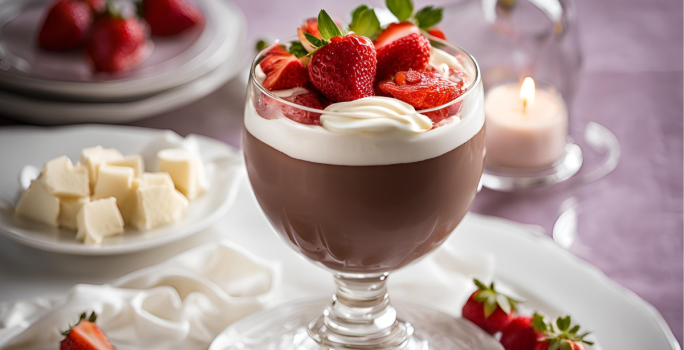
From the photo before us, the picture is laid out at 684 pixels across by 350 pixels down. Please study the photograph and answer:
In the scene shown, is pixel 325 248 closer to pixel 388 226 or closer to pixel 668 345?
pixel 388 226

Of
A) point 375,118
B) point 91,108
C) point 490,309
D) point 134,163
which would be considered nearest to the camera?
point 375,118

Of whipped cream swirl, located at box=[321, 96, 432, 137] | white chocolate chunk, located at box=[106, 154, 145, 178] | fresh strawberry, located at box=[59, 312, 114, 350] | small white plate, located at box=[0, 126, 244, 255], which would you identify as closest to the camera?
whipped cream swirl, located at box=[321, 96, 432, 137]

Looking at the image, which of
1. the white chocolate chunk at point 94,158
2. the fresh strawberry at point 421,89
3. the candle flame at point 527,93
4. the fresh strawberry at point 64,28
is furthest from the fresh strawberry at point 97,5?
the fresh strawberry at point 421,89

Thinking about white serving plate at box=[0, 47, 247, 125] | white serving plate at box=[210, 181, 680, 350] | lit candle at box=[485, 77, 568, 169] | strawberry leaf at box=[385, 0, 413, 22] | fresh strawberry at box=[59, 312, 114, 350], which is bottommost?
lit candle at box=[485, 77, 568, 169]

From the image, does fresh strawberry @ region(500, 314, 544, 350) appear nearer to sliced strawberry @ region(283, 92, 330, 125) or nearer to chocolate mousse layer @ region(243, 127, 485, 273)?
chocolate mousse layer @ region(243, 127, 485, 273)

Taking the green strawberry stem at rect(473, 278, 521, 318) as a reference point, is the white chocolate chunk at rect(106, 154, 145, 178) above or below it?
above

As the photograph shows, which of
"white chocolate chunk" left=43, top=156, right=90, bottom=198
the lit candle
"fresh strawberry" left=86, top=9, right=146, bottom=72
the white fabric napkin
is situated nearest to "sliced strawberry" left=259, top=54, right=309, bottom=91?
the white fabric napkin

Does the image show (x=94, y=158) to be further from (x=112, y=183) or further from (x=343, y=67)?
(x=343, y=67)

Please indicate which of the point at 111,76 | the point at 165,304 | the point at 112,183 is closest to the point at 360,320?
the point at 165,304

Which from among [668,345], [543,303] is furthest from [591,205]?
[668,345]
